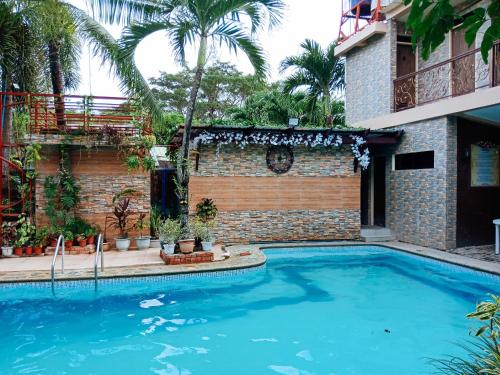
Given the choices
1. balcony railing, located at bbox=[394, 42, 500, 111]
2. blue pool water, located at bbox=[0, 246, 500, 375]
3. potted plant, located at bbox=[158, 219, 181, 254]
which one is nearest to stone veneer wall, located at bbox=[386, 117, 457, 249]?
balcony railing, located at bbox=[394, 42, 500, 111]

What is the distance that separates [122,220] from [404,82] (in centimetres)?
951

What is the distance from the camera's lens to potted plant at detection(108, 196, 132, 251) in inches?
441

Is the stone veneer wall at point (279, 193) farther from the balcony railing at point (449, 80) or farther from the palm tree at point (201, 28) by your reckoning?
the balcony railing at point (449, 80)

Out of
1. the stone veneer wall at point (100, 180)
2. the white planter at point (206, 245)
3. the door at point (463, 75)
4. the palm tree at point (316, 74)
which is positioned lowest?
the white planter at point (206, 245)

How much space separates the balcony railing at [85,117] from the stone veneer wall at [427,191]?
7.66m

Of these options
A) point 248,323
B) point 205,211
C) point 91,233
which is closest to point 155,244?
point 91,233

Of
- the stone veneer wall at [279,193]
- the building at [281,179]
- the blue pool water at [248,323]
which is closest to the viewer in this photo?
the blue pool water at [248,323]

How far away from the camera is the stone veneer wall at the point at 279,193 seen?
41.1ft

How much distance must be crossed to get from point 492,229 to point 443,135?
309 cm

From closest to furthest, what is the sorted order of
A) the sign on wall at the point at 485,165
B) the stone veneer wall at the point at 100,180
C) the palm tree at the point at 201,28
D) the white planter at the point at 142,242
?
the palm tree at the point at 201,28
the white planter at the point at 142,242
the stone veneer wall at the point at 100,180
the sign on wall at the point at 485,165

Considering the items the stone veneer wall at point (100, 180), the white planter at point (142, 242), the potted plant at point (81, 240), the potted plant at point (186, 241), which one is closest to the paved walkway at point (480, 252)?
the potted plant at point (186, 241)

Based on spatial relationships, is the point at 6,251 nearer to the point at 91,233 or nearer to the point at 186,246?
the point at 91,233

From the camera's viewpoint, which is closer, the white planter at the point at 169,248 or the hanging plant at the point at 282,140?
the white planter at the point at 169,248

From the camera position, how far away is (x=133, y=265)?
9.26 meters
